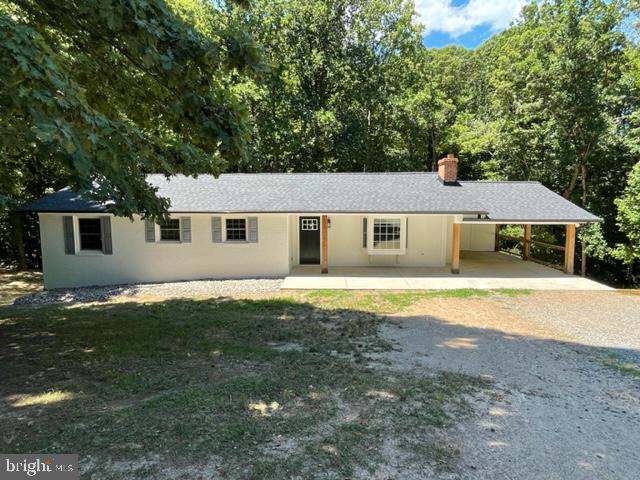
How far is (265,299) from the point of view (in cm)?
1014

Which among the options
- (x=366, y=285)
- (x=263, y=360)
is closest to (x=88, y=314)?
(x=263, y=360)

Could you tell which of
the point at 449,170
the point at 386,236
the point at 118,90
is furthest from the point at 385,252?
the point at 118,90

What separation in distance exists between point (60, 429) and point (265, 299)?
6581 mm

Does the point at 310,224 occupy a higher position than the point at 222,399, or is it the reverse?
the point at 310,224

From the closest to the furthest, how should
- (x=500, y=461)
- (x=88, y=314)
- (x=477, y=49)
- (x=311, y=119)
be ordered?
(x=500, y=461)
(x=88, y=314)
(x=311, y=119)
(x=477, y=49)

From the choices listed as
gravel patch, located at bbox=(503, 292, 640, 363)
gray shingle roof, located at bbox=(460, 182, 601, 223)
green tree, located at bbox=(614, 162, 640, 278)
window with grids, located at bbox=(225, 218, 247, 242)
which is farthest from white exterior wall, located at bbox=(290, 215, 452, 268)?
green tree, located at bbox=(614, 162, 640, 278)

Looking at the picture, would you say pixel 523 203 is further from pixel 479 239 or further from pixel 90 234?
pixel 90 234

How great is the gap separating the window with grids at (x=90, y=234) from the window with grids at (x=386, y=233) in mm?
9428

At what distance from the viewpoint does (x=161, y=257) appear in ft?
42.3

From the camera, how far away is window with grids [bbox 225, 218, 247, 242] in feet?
43.1

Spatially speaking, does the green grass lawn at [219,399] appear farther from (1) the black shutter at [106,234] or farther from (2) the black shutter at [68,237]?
(2) the black shutter at [68,237]

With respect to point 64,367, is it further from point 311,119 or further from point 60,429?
point 311,119

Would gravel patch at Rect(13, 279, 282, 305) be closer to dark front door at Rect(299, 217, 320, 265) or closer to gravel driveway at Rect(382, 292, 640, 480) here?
dark front door at Rect(299, 217, 320, 265)

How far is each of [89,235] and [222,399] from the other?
1099 cm
